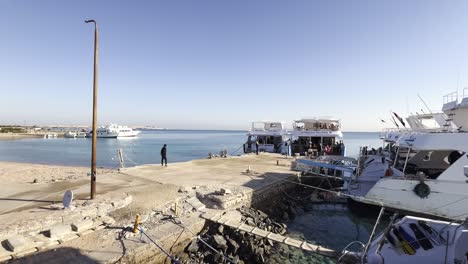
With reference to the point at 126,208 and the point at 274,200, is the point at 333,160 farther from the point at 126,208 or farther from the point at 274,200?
the point at 126,208

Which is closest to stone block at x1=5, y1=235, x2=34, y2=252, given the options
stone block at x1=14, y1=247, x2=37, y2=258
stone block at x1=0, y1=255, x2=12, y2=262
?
stone block at x1=14, y1=247, x2=37, y2=258

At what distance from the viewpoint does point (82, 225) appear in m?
7.73

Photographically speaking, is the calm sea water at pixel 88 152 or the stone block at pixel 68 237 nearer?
the stone block at pixel 68 237

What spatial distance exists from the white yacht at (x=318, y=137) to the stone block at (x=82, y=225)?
23.8 metres

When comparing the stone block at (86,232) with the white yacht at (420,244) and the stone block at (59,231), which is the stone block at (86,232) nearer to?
the stone block at (59,231)

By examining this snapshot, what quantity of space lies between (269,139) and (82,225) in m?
29.9

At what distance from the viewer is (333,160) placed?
18.3 meters

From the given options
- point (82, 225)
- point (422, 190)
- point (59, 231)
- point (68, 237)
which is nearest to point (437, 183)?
point (422, 190)

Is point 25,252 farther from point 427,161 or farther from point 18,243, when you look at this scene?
point 427,161

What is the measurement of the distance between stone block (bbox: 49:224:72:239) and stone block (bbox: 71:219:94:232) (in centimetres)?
15

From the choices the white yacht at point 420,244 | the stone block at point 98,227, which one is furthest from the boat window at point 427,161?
the stone block at point 98,227

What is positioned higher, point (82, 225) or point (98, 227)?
point (82, 225)

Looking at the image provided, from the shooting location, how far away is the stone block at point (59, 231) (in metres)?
7.03

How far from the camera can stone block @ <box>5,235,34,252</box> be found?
6.34 metres
